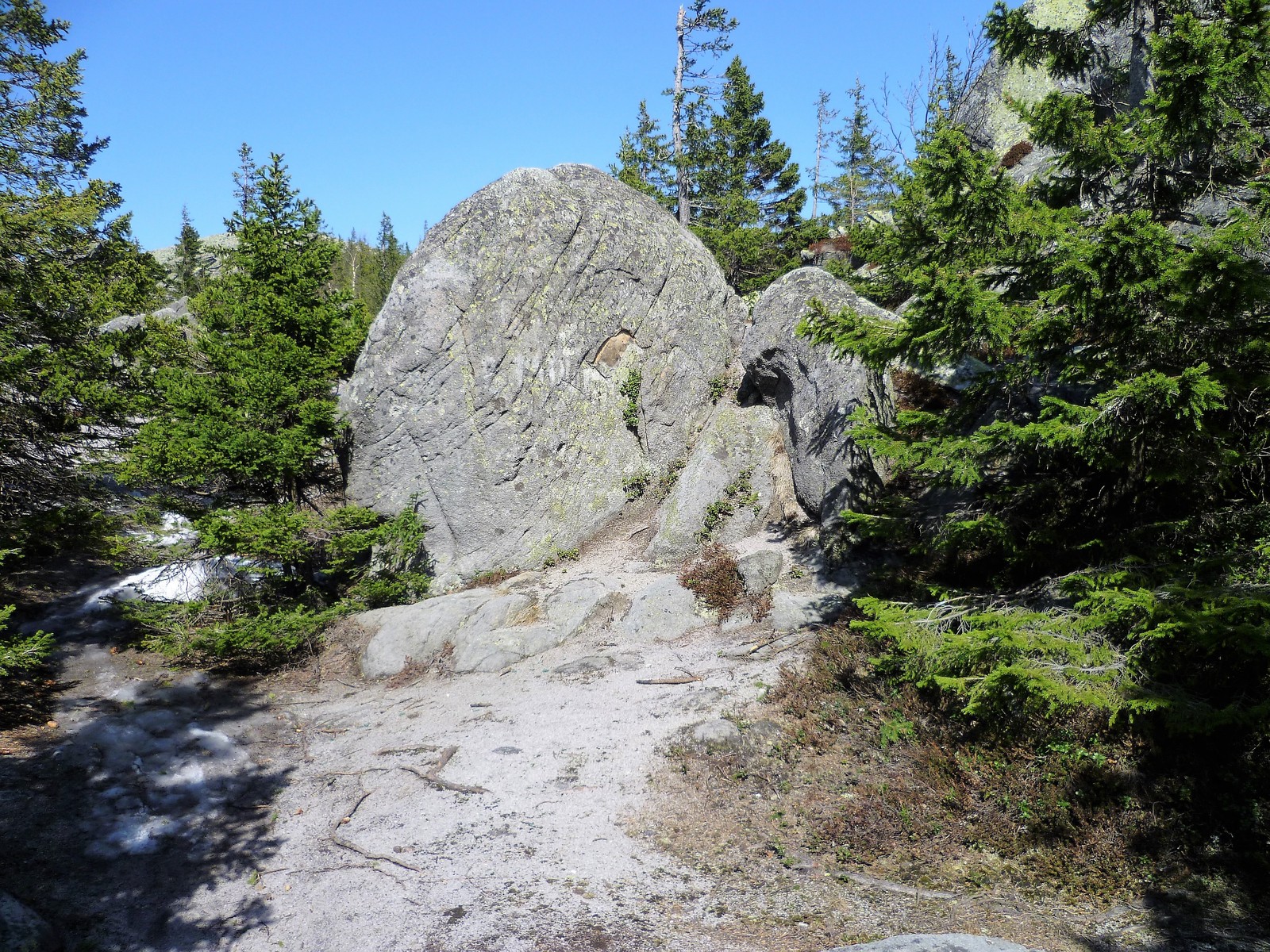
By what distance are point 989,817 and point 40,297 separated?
1753 centimetres

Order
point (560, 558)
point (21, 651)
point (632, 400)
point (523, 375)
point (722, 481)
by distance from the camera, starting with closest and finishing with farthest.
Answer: point (21, 651)
point (722, 481)
point (560, 558)
point (523, 375)
point (632, 400)

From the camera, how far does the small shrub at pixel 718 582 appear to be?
43.9 feet

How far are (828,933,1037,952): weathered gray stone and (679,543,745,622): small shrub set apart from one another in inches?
316

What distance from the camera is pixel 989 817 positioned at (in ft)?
23.2

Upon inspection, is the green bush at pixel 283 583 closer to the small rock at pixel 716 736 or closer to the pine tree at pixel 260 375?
the pine tree at pixel 260 375

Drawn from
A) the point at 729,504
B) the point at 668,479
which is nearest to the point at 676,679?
the point at 729,504

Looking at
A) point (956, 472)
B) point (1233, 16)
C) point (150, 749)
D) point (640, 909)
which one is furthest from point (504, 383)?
point (1233, 16)

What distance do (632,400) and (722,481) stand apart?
364 cm

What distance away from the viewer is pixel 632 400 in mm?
18219

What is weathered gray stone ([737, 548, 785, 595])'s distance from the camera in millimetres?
13422

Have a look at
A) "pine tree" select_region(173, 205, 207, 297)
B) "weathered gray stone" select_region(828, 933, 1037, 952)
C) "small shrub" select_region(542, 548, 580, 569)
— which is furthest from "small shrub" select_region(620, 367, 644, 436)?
"pine tree" select_region(173, 205, 207, 297)

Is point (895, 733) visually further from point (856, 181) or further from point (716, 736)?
point (856, 181)

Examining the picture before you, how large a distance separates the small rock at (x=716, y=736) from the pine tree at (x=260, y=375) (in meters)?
9.89

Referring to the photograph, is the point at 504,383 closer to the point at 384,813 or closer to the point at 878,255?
the point at 878,255
